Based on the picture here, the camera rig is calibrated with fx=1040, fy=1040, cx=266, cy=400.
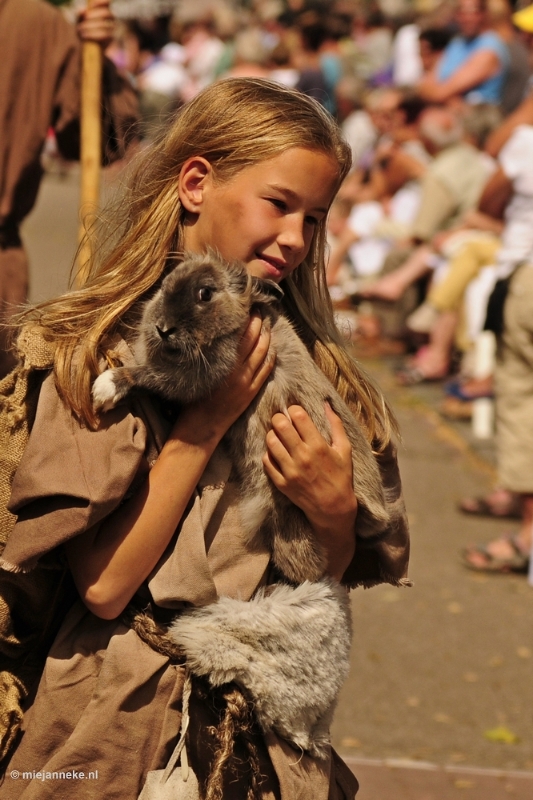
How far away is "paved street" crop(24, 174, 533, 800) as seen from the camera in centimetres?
438

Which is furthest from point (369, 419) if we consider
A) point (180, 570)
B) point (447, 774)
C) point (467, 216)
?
point (467, 216)

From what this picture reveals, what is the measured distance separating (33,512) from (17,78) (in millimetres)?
2559

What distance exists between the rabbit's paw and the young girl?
2 cm

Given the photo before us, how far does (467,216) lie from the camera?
401 inches

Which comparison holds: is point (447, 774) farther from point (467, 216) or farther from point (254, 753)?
point (467, 216)

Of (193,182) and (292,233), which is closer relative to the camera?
(292,233)

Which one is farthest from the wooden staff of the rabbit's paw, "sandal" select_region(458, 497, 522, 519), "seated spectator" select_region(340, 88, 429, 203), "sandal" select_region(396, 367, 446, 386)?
"seated spectator" select_region(340, 88, 429, 203)

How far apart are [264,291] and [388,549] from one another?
0.75m

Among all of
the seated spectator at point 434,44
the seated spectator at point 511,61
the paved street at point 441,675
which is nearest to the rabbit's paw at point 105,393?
the paved street at point 441,675

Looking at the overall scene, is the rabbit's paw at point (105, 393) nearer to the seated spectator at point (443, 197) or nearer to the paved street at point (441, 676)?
the paved street at point (441, 676)

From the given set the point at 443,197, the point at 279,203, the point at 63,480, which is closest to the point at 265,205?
the point at 279,203

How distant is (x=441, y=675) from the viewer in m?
5.30

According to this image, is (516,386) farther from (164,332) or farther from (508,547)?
(164,332)

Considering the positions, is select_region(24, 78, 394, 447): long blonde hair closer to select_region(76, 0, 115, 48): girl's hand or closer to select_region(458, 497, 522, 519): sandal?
select_region(76, 0, 115, 48): girl's hand
